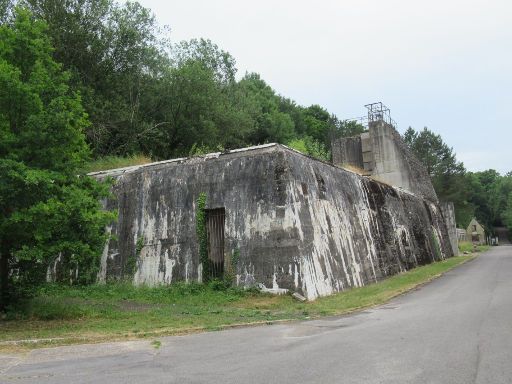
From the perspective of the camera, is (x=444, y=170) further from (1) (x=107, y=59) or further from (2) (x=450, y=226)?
(1) (x=107, y=59)

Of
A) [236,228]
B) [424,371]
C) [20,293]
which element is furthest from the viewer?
[236,228]

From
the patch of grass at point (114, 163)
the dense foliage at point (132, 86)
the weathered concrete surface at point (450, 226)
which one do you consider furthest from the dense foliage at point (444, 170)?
the patch of grass at point (114, 163)

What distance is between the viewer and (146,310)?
40.7 feet

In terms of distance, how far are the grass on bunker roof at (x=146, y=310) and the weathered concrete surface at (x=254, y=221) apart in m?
0.74

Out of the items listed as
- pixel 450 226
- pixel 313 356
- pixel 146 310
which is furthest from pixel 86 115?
pixel 450 226

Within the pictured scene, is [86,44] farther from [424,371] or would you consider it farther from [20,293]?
[424,371]

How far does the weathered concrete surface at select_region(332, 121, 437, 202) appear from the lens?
118 ft

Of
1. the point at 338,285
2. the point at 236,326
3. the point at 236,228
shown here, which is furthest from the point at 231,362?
the point at 338,285

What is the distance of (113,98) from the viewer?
2784 centimetres

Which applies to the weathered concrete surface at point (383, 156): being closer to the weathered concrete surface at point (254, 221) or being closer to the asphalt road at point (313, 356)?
the weathered concrete surface at point (254, 221)

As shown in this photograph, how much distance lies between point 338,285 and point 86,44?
19732 millimetres

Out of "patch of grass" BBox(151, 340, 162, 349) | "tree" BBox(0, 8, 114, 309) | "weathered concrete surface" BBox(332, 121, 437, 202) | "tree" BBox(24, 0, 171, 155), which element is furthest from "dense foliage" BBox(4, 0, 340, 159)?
"patch of grass" BBox(151, 340, 162, 349)

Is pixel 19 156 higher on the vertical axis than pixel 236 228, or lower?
higher

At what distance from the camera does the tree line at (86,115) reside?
1026 centimetres
